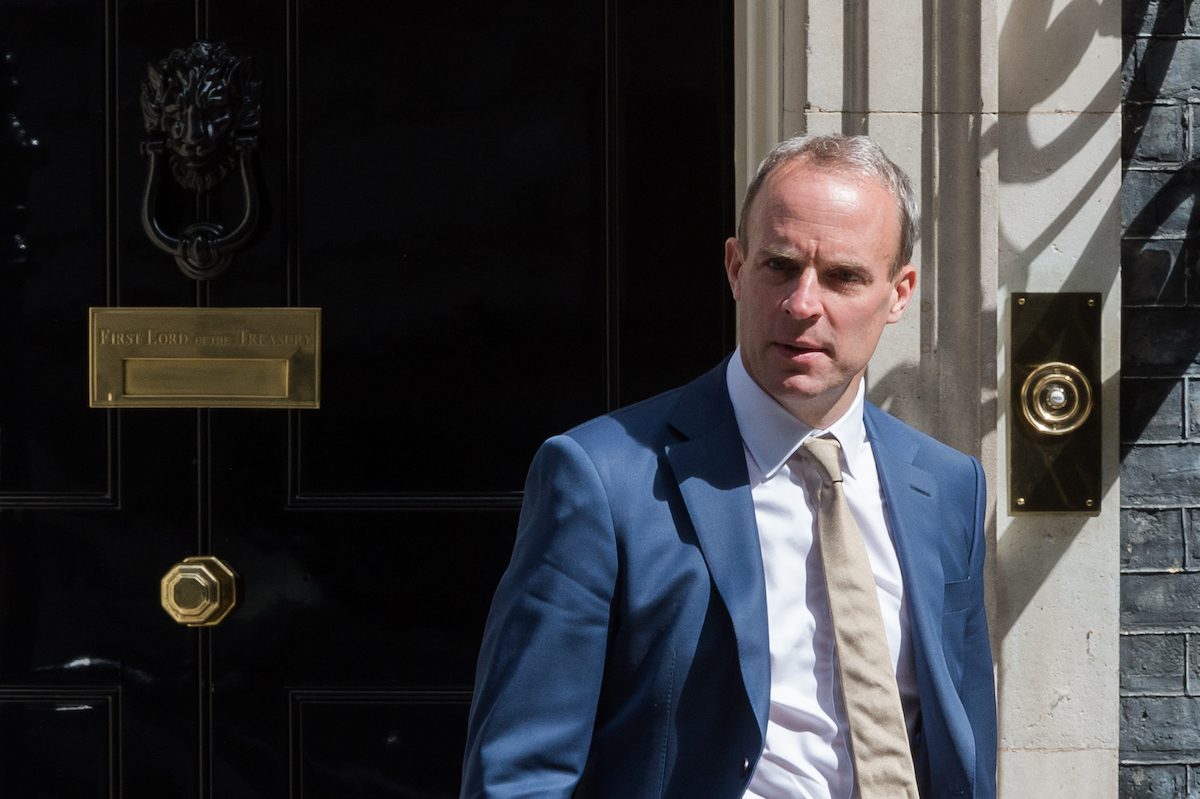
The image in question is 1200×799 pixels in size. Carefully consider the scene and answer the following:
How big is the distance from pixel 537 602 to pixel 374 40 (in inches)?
74.1

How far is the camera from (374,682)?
125 inches

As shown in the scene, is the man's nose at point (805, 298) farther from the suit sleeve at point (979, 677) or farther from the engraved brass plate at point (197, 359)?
the engraved brass plate at point (197, 359)

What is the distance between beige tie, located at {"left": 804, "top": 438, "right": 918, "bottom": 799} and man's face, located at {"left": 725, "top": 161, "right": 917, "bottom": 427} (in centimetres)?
20

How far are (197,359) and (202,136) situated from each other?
502 mm

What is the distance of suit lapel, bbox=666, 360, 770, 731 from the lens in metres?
1.71

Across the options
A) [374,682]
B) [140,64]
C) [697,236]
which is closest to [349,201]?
[140,64]

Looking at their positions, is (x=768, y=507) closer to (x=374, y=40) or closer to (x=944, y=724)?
(x=944, y=724)

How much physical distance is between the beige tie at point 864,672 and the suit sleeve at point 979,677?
25 centimetres

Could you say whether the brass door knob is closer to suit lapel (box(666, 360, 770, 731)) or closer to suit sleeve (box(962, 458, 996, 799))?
suit lapel (box(666, 360, 770, 731))

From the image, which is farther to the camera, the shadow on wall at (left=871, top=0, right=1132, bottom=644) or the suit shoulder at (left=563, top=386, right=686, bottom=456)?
the shadow on wall at (left=871, top=0, right=1132, bottom=644)

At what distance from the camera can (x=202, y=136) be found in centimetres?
312

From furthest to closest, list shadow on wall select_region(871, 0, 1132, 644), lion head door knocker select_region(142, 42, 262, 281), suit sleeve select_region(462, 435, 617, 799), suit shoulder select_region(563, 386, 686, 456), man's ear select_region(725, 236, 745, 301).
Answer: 1. lion head door knocker select_region(142, 42, 262, 281)
2. shadow on wall select_region(871, 0, 1132, 644)
3. man's ear select_region(725, 236, 745, 301)
4. suit shoulder select_region(563, 386, 686, 456)
5. suit sleeve select_region(462, 435, 617, 799)

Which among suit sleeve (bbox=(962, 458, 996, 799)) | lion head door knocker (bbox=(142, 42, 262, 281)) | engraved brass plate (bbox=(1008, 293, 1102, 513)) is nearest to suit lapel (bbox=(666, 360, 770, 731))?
suit sleeve (bbox=(962, 458, 996, 799))

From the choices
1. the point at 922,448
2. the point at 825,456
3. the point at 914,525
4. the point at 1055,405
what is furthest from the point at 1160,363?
the point at 825,456
